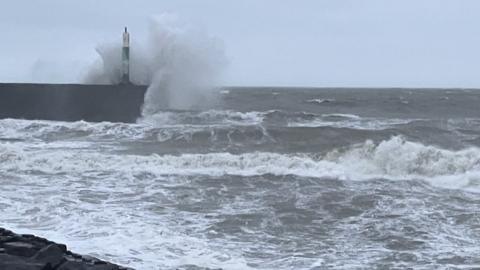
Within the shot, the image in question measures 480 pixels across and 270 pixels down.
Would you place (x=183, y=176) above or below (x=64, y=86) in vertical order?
below

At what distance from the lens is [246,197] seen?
924cm

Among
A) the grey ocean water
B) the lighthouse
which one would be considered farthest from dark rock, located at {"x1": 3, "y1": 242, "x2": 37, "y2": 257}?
the lighthouse

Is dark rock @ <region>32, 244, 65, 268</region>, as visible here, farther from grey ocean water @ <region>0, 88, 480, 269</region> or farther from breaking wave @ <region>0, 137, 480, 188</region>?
breaking wave @ <region>0, 137, 480, 188</region>

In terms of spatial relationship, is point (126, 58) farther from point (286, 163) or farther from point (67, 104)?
point (286, 163)

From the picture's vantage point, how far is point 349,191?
988 centimetres

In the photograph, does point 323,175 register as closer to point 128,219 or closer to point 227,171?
point 227,171

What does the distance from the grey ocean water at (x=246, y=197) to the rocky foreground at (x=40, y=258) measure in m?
0.66

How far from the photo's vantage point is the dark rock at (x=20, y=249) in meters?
5.14

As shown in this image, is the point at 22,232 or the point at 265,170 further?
the point at 265,170

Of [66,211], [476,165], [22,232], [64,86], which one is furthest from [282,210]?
[64,86]

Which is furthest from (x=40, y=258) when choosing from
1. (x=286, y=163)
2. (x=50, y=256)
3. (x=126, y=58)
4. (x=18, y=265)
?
(x=126, y=58)

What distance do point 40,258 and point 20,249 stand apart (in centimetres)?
45

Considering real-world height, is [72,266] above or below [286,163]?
above

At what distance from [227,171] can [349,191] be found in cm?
278
